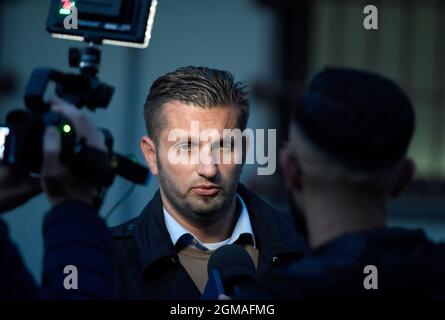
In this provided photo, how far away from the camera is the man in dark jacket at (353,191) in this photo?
183cm

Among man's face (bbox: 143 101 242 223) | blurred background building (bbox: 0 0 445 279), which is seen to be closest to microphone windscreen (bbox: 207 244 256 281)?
man's face (bbox: 143 101 242 223)

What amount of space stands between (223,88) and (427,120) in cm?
385

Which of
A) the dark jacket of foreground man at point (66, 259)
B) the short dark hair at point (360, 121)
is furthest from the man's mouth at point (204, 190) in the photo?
the dark jacket of foreground man at point (66, 259)

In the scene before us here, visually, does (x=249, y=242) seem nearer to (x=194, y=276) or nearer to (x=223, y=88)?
(x=194, y=276)

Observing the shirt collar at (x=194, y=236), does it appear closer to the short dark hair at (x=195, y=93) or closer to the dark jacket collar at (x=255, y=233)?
the dark jacket collar at (x=255, y=233)

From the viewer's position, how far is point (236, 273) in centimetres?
224

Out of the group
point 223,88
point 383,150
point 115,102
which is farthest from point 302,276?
point 115,102

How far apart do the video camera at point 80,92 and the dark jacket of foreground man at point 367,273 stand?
403mm

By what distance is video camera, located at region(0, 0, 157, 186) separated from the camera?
1788 millimetres

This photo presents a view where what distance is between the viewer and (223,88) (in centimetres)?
292

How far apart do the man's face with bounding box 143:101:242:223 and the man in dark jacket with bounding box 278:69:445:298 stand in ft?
2.67

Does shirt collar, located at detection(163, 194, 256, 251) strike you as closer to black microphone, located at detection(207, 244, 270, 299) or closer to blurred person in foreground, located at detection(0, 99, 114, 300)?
black microphone, located at detection(207, 244, 270, 299)

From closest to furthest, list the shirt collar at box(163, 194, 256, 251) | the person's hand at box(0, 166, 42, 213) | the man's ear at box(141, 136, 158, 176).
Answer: the person's hand at box(0, 166, 42, 213) → the shirt collar at box(163, 194, 256, 251) → the man's ear at box(141, 136, 158, 176)

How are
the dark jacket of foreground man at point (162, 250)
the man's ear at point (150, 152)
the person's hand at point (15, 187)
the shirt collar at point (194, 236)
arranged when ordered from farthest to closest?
1. the man's ear at point (150, 152)
2. the shirt collar at point (194, 236)
3. the dark jacket of foreground man at point (162, 250)
4. the person's hand at point (15, 187)
